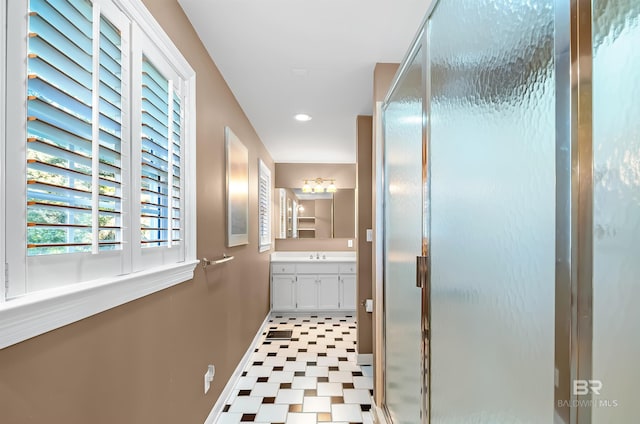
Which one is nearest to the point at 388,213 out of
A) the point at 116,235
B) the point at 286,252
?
the point at 116,235

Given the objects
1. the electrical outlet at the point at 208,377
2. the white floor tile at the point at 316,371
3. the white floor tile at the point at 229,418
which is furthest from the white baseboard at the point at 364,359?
the electrical outlet at the point at 208,377

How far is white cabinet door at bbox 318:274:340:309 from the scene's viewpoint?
188 inches

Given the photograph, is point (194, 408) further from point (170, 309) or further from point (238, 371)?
point (238, 371)

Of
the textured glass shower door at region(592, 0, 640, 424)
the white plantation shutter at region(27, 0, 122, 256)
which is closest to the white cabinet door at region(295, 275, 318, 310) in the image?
the white plantation shutter at region(27, 0, 122, 256)

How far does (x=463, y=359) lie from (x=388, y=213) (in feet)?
4.04

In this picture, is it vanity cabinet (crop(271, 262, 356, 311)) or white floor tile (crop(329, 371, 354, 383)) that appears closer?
white floor tile (crop(329, 371, 354, 383))

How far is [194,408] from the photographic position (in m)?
1.83

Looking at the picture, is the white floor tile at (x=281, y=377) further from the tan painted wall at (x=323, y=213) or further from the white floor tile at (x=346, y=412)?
the tan painted wall at (x=323, y=213)

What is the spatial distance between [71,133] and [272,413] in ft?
7.15

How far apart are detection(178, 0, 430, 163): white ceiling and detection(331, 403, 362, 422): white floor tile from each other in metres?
2.41

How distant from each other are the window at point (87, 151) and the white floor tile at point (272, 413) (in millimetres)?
1364

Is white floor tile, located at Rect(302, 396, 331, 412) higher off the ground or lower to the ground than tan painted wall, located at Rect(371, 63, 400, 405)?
lower

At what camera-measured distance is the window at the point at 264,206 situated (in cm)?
409

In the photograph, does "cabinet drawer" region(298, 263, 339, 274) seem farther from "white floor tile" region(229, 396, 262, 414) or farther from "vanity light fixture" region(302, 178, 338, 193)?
"white floor tile" region(229, 396, 262, 414)
